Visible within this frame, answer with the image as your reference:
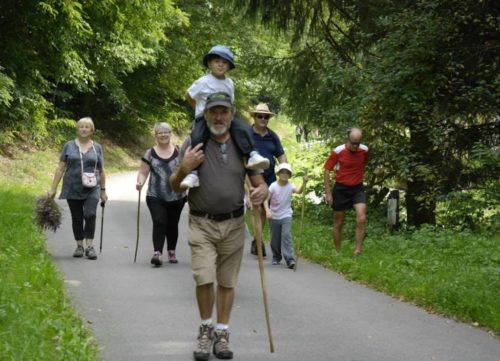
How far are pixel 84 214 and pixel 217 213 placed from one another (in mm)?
5282

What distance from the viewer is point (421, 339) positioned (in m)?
6.73

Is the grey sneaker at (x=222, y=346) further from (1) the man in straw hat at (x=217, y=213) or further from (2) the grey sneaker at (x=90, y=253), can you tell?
(2) the grey sneaker at (x=90, y=253)

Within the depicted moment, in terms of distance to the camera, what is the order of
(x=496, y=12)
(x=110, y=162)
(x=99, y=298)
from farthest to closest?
(x=110, y=162)
(x=496, y=12)
(x=99, y=298)

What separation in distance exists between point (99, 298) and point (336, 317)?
8.13ft

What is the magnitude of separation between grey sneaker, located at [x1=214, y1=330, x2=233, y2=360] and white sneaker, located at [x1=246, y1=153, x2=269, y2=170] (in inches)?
51.3

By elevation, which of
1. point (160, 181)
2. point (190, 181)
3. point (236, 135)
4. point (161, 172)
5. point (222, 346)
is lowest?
point (222, 346)

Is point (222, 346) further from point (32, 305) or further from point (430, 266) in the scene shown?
point (430, 266)

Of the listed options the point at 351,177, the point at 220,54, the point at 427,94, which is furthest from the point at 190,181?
the point at 427,94

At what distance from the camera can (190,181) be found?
5711 millimetres

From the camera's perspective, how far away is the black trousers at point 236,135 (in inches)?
230

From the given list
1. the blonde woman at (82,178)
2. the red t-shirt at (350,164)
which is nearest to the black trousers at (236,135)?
the blonde woman at (82,178)

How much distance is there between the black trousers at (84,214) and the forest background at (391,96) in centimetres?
137

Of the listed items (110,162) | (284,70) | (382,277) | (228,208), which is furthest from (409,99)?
(110,162)

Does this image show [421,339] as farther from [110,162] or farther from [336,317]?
[110,162]
